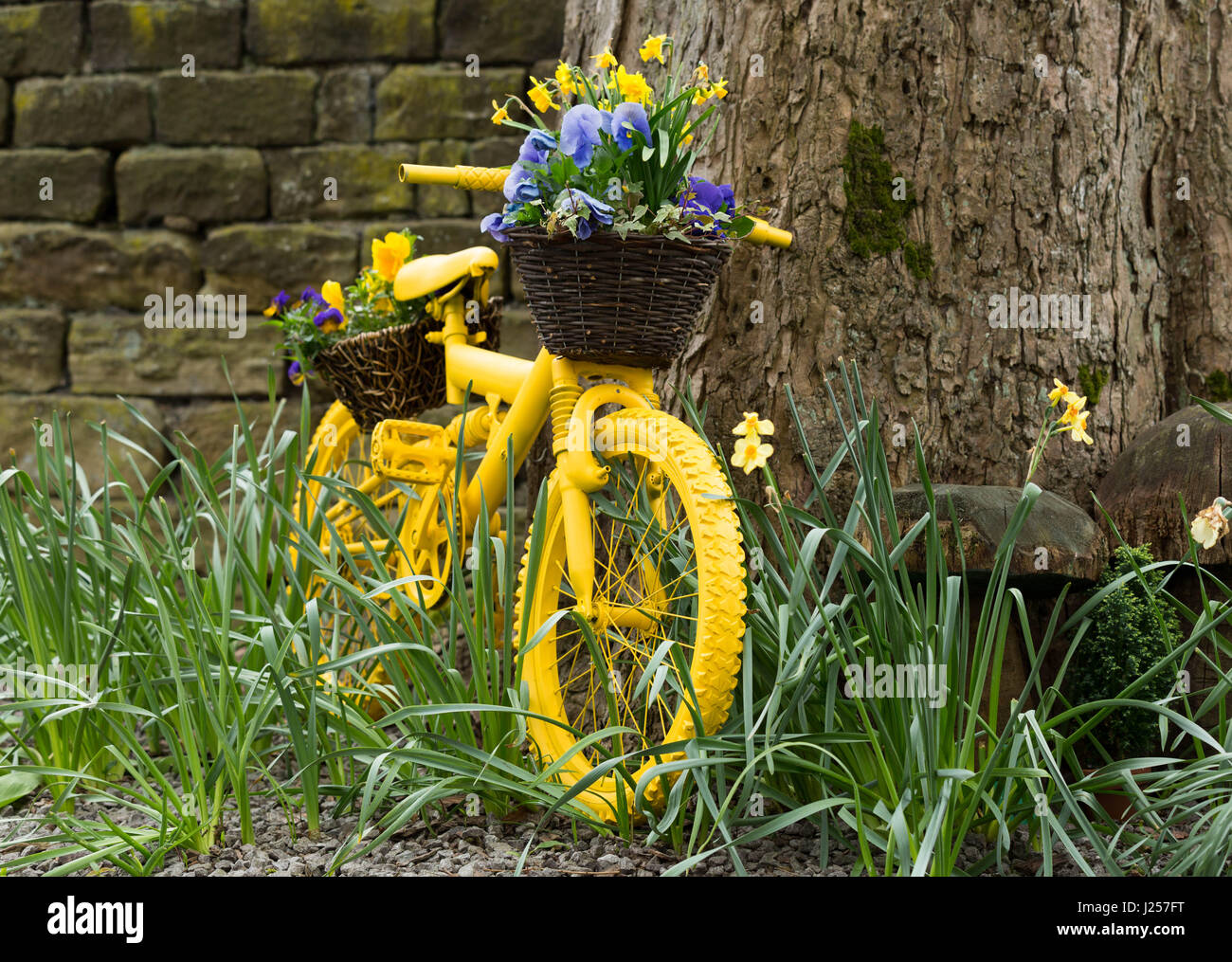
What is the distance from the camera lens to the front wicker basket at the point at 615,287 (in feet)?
5.62

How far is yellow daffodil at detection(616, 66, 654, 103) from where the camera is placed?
1743mm

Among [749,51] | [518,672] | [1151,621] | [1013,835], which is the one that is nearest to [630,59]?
[749,51]

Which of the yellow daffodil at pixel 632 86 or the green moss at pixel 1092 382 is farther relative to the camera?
the green moss at pixel 1092 382

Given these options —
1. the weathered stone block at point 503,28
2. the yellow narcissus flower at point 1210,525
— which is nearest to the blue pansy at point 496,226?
the yellow narcissus flower at point 1210,525

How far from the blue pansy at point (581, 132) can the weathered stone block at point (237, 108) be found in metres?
2.22

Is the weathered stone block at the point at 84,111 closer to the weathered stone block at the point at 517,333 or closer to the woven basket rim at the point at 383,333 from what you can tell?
the weathered stone block at the point at 517,333

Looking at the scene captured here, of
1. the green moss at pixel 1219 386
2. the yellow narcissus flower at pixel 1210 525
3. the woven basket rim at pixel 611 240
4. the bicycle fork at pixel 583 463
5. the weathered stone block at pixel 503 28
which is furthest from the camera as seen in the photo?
the weathered stone block at pixel 503 28

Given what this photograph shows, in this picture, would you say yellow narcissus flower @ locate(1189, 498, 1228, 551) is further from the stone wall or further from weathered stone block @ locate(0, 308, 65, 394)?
weathered stone block @ locate(0, 308, 65, 394)

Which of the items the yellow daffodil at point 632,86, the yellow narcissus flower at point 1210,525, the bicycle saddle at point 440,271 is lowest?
the yellow narcissus flower at point 1210,525

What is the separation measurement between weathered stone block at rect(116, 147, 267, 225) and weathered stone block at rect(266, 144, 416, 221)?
9cm

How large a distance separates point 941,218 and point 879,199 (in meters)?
0.13

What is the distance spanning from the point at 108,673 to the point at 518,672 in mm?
841

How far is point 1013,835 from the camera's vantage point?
68.9 inches
